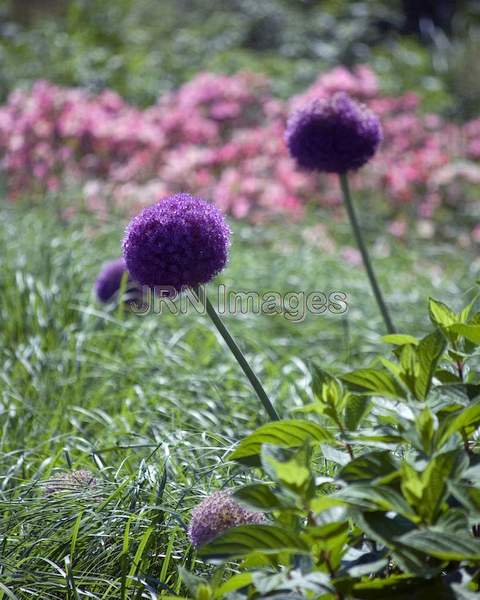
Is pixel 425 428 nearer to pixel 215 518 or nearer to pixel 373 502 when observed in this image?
pixel 373 502

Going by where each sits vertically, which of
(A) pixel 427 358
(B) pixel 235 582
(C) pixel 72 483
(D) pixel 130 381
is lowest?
(D) pixel 130 381

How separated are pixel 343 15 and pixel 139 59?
12.8ft

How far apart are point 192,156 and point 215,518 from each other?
13.7ft

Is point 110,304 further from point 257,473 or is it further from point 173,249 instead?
point 173,249

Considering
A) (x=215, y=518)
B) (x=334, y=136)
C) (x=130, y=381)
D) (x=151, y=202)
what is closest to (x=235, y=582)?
(x=215, y=518)

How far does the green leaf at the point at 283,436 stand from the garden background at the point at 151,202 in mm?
324

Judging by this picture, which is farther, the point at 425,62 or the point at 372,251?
the point at 425,62

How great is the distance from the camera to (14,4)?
11.1 meters

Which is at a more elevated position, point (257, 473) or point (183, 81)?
point (183, 81)

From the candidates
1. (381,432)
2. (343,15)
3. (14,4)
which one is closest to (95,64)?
(14,4)

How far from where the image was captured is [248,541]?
3.85ft

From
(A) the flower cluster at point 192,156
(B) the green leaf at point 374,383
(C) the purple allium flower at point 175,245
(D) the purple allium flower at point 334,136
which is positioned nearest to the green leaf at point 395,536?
(B) the green leaf at point 374,383

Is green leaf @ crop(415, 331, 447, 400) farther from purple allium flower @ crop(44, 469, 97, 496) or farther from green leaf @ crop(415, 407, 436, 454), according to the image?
purple allium flower @ crop(44, 469, 97, 496)

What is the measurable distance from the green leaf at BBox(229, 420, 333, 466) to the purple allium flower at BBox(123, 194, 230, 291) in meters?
0.47
